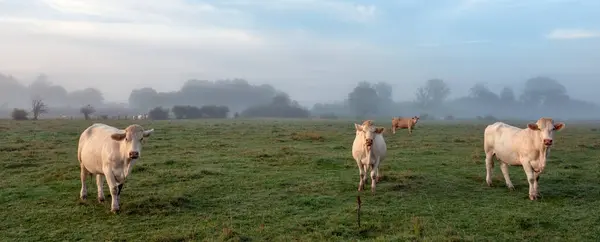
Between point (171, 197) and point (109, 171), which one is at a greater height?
point (109, 171)

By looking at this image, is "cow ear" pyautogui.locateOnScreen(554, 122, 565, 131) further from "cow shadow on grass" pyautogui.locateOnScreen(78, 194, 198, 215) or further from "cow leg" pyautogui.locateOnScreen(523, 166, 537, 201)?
"cow shadow on grass" pyautogui.locateOnScreen(78, 194, 198, 215)

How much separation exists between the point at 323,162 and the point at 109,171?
882 centimetres

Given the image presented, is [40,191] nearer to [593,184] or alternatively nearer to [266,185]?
[266,185]

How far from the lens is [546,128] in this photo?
1079 centimetres

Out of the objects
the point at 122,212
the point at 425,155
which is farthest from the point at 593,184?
the point at 122,212

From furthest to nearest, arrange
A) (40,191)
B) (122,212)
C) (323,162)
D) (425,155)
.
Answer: (425,155), (323,162), (40,191), (122,212)

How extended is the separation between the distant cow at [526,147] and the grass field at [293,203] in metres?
0.60

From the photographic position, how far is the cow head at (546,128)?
10.6 m

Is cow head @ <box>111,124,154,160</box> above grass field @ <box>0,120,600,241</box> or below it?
above

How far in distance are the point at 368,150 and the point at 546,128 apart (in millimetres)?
4280

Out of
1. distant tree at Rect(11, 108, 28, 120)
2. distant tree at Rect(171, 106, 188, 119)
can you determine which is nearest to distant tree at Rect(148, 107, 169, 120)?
distant tree at Rect(171, 106, 188, 119)

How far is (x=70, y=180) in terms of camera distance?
13281 mm

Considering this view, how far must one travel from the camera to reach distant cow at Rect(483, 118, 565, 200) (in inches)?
430

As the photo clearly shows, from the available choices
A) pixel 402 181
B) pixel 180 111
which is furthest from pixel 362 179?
pixel 180 111
